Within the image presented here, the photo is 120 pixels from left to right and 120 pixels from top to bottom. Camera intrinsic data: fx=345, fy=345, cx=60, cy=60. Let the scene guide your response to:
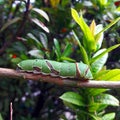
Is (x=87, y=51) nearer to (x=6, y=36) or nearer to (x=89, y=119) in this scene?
(x=89, y=119)

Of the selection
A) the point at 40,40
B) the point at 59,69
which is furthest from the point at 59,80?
the point at 40,40

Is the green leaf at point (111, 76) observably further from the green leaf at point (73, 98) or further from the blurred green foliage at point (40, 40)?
the blurred green foliage at point (40, 40)

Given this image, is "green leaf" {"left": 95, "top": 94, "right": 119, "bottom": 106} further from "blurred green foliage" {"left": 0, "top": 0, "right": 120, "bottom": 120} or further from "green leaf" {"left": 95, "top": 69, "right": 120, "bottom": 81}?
"blurred green foliage" {"left": 0, "top": 0, "right": 120, "bottom": 120}

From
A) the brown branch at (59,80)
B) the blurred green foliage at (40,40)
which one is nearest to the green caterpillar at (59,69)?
the brown branch at (59,80)

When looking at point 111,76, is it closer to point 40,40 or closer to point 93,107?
point 93,107

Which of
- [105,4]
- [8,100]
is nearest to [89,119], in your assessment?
[105,4]

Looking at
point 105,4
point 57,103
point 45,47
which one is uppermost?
point 105,4

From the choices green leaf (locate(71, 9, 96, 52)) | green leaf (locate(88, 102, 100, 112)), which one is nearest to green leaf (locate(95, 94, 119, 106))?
green leaf (locate(88, 102, 100, 112))
